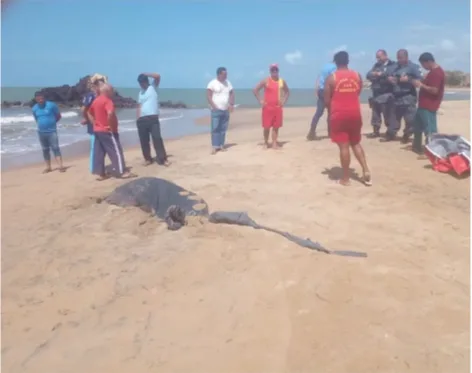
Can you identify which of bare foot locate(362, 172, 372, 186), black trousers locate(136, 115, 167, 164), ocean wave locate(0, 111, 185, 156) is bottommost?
ocean wave locate(0, 111, 185, 156)

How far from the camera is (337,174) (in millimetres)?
6348

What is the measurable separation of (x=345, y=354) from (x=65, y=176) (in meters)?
6.18

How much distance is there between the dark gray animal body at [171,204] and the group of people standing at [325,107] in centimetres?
167

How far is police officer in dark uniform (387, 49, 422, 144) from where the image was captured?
7711mm

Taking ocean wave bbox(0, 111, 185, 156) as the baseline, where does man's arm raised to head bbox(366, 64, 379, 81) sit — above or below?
above

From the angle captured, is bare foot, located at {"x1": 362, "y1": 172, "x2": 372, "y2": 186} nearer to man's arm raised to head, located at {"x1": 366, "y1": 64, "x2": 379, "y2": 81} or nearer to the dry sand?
the dry sand

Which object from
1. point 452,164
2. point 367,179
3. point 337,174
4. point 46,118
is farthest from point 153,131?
point 452,164

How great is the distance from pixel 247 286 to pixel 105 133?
433cm

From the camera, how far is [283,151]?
26.5 ft

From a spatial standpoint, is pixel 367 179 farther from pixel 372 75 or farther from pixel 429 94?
pixel 372 75

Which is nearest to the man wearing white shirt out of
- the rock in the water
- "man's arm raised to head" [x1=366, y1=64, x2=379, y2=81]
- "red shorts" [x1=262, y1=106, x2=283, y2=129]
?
"red shorts" [x1=262, y1=106, x2=283, y2=129]

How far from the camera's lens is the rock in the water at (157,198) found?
4812 mm

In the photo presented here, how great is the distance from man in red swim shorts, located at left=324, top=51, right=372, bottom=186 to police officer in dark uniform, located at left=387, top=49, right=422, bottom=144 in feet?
8.41

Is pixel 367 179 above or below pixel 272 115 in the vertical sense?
below
